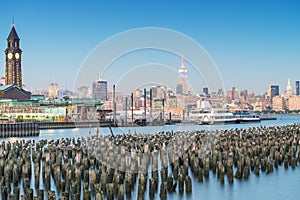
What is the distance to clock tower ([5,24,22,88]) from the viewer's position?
16888 cm

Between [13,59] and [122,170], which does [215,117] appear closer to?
[13,59]

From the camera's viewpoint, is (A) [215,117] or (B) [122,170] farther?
(A) [215,117]

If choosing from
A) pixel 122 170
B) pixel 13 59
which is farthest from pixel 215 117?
pixel 122 170

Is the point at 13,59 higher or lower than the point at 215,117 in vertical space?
higher

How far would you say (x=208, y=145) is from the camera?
41.7 metres

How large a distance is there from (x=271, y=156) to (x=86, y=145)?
14527mm

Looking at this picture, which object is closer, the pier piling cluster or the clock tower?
the pier piling cluster

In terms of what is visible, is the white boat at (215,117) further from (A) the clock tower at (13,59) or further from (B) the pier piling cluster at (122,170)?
(A) the clock tower at (13,59)

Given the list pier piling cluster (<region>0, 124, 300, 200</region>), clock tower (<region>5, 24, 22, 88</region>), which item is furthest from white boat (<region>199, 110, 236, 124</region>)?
clock tower (<region>5, 24, 22, 88</region>)

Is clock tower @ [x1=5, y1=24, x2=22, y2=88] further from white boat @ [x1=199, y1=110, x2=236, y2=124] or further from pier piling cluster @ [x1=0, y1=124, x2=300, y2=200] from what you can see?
pier piling cluster @ [x1=0, y1=124, x2=300, y2=200]

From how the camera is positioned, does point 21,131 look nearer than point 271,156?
No

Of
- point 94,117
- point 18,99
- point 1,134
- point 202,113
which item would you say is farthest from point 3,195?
point 18,99

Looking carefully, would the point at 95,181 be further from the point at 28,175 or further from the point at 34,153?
the point at 34,153

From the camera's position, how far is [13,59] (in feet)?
559
